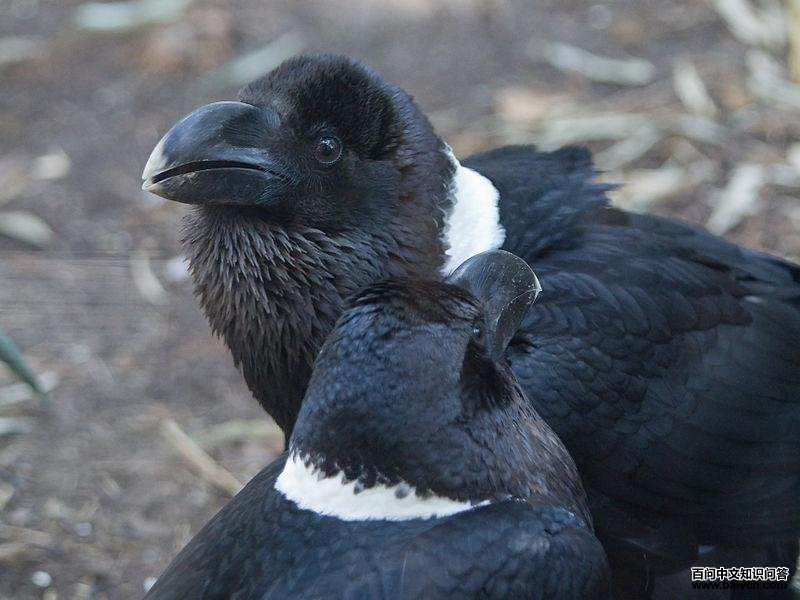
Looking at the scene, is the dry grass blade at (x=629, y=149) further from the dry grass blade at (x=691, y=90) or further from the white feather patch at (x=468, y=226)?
the white feather patch at (x=468, y=226)

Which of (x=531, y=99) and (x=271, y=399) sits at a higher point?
(x=271, y=399)

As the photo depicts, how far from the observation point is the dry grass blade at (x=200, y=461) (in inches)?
161

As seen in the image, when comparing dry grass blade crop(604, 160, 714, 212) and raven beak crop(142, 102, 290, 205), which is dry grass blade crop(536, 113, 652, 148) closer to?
dry grass blade crop(604, 160, 714, 212)

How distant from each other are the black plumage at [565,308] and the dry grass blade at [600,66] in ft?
8.86

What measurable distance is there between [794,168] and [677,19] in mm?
1548

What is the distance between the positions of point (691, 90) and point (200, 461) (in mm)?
3037

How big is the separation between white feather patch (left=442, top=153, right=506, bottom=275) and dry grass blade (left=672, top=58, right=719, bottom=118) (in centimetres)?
253

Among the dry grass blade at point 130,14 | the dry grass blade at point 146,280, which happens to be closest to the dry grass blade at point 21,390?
the dry grass blade at point 146,280

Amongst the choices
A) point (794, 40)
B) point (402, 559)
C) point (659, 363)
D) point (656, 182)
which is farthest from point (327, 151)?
point (794, 40)

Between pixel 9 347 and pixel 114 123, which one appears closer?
pixel 9 347

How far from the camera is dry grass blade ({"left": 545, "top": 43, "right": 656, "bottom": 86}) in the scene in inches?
236

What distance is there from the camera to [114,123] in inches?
238

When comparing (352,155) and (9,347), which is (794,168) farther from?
(9,347)

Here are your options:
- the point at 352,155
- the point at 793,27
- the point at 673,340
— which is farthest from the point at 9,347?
the point at 793,27
